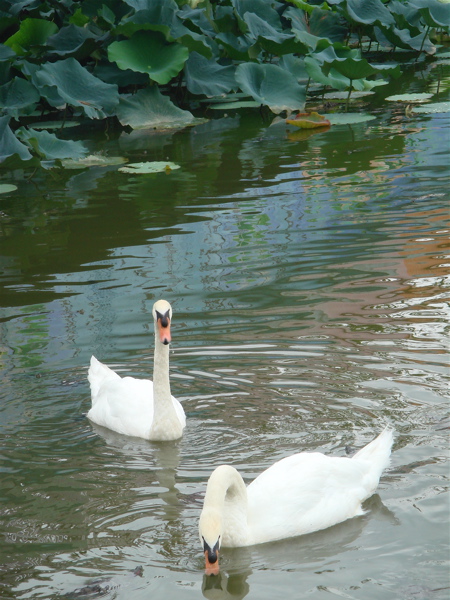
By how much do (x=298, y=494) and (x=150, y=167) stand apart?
22.5ft

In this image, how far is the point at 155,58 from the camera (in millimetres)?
12492

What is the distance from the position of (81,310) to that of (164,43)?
6669 millimetres

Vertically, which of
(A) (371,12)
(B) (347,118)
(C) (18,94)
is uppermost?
(A) (371,12)

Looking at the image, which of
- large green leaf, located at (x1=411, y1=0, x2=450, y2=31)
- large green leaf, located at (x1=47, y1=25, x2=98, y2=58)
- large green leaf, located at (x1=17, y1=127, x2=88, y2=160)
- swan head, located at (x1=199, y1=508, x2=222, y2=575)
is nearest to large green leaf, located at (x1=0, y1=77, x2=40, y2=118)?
large green leaf, located at (x1=47, y1=25, x2=98, y2=58)

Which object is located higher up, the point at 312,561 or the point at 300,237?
the point at 312,561

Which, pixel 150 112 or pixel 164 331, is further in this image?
pixel 150 112

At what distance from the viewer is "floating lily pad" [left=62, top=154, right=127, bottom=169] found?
10891 millimetres

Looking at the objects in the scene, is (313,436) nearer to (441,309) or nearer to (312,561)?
(312,561)

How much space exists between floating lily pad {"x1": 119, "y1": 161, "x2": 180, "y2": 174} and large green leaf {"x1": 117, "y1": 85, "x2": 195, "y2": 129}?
68.1 inches

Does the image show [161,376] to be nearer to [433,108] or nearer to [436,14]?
[433,108]

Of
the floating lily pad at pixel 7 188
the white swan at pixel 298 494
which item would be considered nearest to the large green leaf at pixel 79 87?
the floating lily pad at pixel 7 188

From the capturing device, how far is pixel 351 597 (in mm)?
3648

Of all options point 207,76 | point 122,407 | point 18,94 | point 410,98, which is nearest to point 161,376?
point 122,407

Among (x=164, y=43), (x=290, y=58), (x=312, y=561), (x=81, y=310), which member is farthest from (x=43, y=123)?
(x=312, y=561)
